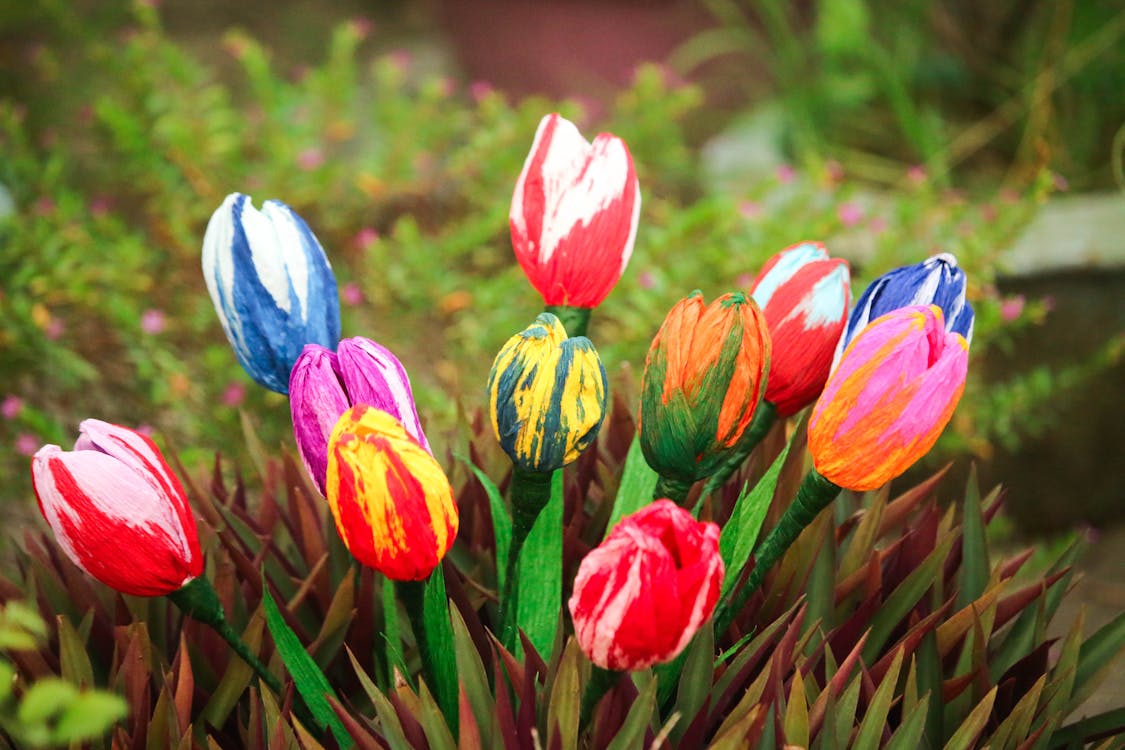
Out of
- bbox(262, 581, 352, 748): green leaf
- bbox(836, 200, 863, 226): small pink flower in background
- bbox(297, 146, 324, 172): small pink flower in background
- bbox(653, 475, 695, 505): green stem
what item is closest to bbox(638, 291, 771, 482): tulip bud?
bbox(653, 475, 695, 505): green stem

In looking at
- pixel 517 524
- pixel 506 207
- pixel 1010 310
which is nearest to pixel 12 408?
pixel 506 207

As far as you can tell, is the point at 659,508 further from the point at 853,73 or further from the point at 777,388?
the point at 853,73

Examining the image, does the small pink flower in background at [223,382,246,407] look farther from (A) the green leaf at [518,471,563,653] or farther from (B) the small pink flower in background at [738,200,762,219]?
(A) the green leaf at [518,471,563,653]

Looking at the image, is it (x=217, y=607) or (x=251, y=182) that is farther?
(x=251, y=182)

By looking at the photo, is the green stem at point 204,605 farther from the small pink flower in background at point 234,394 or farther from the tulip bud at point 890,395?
the small pink flower in background at point 234,394

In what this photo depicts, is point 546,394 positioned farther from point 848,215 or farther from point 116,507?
point 848,215

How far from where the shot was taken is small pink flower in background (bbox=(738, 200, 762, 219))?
1.84m

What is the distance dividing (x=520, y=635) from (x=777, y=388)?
0.21m

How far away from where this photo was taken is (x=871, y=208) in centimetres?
201

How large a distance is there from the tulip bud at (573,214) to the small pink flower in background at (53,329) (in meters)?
1.18

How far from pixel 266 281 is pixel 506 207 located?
54.3 inches

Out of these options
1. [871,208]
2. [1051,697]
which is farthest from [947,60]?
[1051,697]

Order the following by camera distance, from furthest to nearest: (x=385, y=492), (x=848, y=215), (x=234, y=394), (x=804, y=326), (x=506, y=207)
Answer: (x=506, y=207) → (x=848, y=215) → (x=234, y=394) → (x=804, y=326) → (x=385, y=492)

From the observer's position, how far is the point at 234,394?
1623 millimetres
